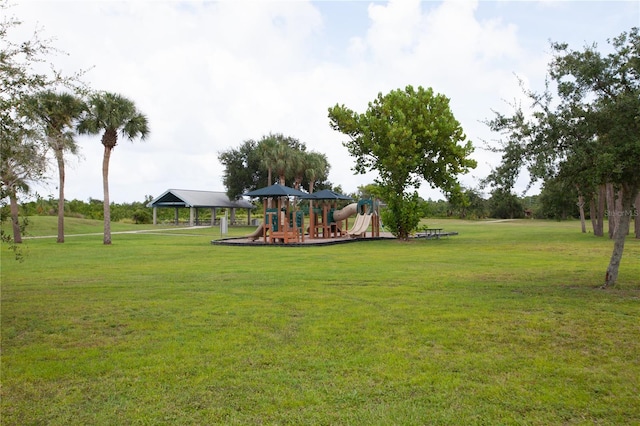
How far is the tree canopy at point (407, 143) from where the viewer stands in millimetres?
26594

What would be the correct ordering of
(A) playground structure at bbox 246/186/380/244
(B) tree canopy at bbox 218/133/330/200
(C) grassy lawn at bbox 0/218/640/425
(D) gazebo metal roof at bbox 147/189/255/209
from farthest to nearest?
(D) gazebo metal roof at bbox 147/189/255/209 < (B) tree canopy at bbox 218/133/330/200 < (A) playground structure at bbox 246/186/380/244 < (C) grassy lawn at bbox 0/218/640/425

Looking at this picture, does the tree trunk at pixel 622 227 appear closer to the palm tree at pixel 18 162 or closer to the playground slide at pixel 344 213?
the palm tree at pixel 18 162

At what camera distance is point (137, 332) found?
6902mm

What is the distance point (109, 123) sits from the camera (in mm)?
26328

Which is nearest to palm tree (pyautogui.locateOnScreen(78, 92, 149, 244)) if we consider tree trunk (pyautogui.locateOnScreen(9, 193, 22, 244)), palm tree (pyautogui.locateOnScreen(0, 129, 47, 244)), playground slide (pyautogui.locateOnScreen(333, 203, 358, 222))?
tree trunk (pyautogui.locateOnScreen(9, 193, 22, 244))

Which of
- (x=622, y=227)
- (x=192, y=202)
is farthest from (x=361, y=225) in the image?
(x=192, y=202)

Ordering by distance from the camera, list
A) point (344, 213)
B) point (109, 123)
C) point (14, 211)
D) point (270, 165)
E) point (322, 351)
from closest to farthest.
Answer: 1. point (322, 351)
2. point (14, 211)
3. point (109, 123)
4. point (344, 213)
5. point (270, 165)

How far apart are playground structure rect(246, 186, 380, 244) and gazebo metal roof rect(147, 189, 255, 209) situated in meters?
23.4

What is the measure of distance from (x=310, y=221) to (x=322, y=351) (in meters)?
23.0

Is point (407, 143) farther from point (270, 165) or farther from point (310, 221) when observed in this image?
point (270, 165)

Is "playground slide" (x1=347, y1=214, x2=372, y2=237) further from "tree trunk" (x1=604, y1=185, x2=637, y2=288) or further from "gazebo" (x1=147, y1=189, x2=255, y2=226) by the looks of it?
"gazebo" (x1=147, y1=189, x2=255, y2=226)

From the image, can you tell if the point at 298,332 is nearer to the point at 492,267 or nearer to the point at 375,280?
the point at 375,280

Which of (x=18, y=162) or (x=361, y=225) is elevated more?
(x=18, y=162)

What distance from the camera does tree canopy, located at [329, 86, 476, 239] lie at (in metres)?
26.6
